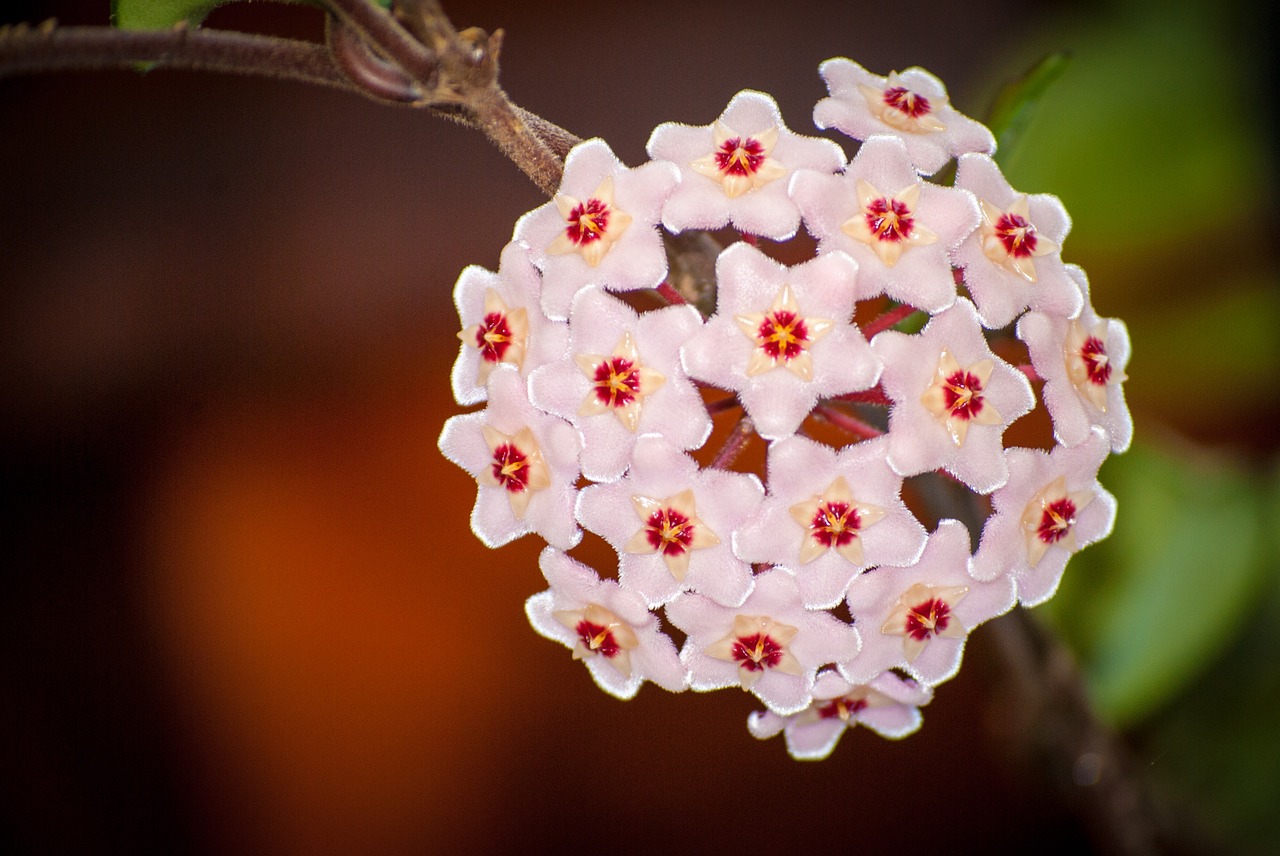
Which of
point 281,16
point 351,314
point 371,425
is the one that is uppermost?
point 281,16

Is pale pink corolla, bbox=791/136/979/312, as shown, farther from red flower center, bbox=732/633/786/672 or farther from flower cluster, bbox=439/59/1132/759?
red flower center, bbox=732/633/786/672

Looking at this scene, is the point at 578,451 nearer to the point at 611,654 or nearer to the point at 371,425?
the point at 611,654

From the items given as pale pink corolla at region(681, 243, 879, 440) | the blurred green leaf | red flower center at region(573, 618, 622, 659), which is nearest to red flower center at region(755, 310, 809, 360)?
pale pink corolla at region(681, 243, 879, 440)

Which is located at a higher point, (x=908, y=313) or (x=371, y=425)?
(x=371, y=425)

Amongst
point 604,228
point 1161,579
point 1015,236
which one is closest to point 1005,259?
point 1015,236

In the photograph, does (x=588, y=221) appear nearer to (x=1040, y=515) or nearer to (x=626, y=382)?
(x=626, y=382)

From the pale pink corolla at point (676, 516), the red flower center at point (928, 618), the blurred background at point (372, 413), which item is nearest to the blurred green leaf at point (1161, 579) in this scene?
the blurred background at point (372, 413)

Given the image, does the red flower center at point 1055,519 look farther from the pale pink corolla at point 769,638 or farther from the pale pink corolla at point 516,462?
the pale pink corolla at point 516,462

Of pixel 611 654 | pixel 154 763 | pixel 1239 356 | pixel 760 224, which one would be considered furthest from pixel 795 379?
pixel 154 763
